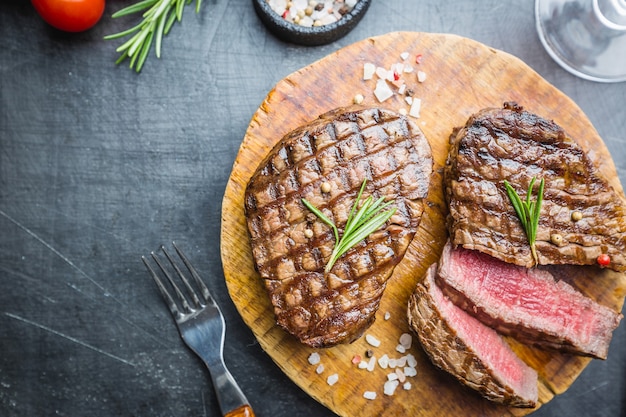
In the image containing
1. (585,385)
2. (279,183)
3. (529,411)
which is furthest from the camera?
(585,385)

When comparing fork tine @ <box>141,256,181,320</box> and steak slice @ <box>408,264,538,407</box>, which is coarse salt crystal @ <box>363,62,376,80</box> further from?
fork tine @ <box>141,256,181,320</box>

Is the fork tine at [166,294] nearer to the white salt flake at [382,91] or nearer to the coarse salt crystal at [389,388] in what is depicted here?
the coarse salt crystal at [389,388]

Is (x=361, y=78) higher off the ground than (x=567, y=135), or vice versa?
(x=567, y=135)

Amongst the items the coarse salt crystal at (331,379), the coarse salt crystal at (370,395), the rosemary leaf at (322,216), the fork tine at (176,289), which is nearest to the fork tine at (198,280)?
the fork tine at (176,289)

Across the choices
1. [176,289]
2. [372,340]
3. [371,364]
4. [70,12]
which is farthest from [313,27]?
[371,364]

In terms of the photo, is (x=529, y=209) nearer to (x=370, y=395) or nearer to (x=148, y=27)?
(x=370, y=395)

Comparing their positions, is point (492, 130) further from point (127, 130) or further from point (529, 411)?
point (127, 130)

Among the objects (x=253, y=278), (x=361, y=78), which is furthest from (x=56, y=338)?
(x=361, y=78)

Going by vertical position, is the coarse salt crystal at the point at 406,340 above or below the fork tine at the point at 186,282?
above
